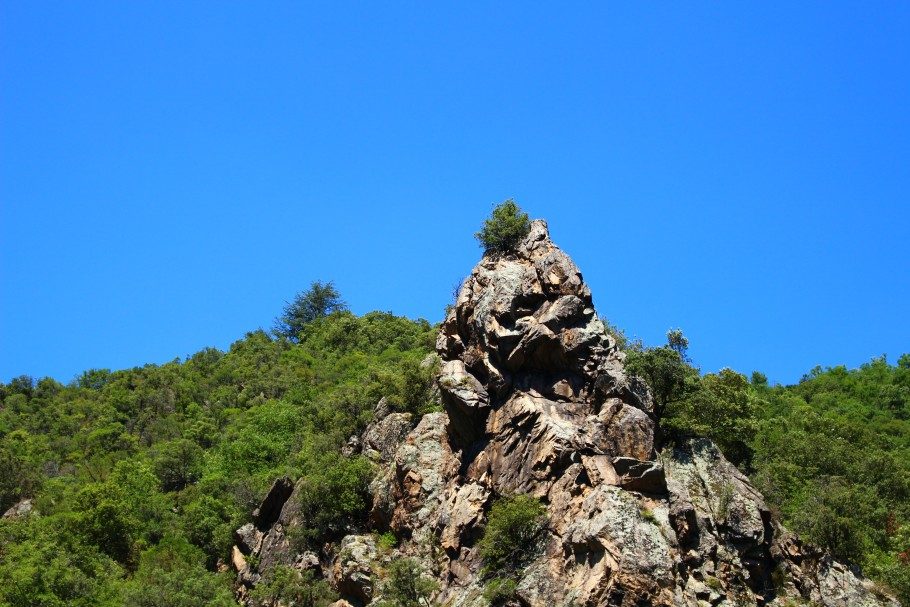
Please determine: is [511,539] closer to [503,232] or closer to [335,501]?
[335,501]

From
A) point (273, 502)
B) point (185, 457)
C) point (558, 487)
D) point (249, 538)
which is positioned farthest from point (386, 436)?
point (185, 457)

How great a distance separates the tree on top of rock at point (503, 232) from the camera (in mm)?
59562

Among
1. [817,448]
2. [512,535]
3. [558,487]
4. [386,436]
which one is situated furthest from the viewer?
[817,448]

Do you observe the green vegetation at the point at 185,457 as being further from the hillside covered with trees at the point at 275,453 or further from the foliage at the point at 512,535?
the foliage at the point at 512,535

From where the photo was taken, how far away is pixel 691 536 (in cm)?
4747

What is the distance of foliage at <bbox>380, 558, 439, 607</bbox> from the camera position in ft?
158

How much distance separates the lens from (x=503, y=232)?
59.5 metres

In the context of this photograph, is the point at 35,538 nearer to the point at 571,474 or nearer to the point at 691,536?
the point at 571,474

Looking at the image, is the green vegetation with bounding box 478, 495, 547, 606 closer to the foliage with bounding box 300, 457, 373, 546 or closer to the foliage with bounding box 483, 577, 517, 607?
the foliage with bounding box 483, 577, 517, 607

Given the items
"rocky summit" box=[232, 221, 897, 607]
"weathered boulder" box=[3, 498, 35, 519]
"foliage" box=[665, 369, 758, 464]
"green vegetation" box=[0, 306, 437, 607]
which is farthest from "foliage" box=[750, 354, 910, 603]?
"weathered boulder" box=[3, 498, 35, 519]

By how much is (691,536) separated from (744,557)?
3.45 m

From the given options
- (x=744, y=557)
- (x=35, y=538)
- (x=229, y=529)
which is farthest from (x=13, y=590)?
(x=744, y=557)

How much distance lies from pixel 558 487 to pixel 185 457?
142ft

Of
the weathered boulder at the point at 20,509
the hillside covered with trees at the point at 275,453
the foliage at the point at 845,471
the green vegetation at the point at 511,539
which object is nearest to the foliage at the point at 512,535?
the green vegetation at the point at 511,539
